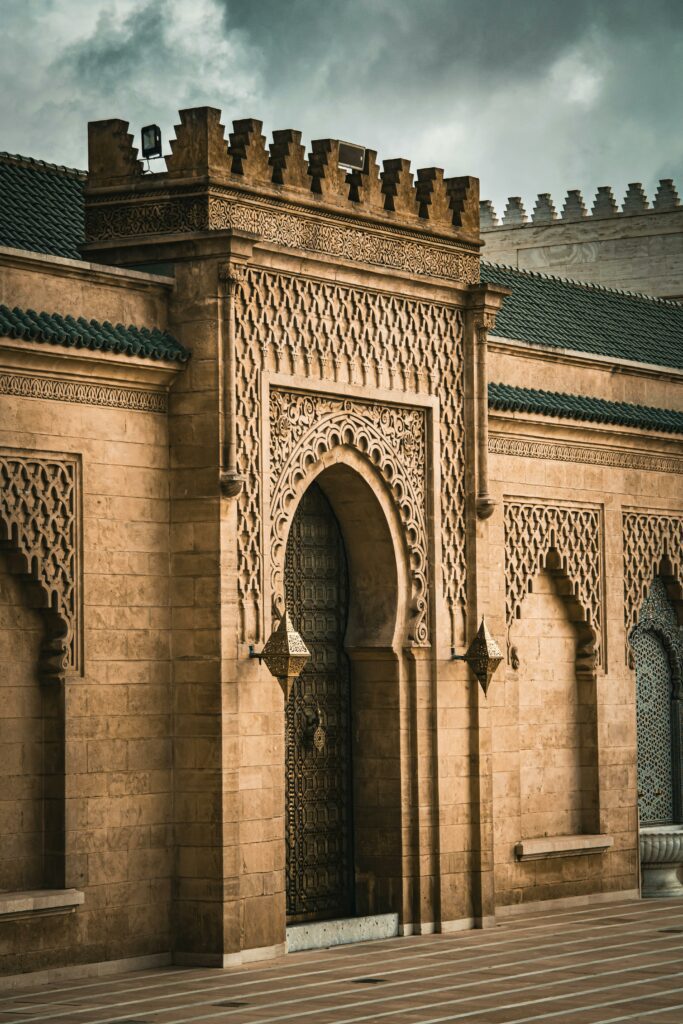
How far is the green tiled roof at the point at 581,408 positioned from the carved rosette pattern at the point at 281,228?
1368 millimetres

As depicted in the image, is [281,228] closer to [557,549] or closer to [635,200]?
[557,549]

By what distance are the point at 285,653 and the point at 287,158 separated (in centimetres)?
363

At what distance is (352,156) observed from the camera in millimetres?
15836

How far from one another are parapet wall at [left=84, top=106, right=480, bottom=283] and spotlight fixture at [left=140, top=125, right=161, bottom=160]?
9 cm

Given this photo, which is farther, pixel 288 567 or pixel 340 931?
pixel 288 567

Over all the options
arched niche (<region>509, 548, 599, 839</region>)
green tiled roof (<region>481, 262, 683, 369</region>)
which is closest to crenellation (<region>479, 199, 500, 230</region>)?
green tiled roof (<region>481, 262, 683, 369</region>)

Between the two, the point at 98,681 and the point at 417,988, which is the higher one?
the point at 98,681

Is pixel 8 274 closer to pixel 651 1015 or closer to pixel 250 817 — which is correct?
pixel 250 817

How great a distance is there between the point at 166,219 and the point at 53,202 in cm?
205

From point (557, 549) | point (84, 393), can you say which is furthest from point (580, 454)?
point (84, 393)

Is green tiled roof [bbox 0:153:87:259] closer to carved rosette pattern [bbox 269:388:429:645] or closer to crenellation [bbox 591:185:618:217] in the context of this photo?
carved rosette pattern [bbox 269:388:429:645]

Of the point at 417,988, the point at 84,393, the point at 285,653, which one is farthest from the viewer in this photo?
the point at 285,653

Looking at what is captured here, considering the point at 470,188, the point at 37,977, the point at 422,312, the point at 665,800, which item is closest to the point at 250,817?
the point at 37,977

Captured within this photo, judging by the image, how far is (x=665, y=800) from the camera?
2022 centimetres
